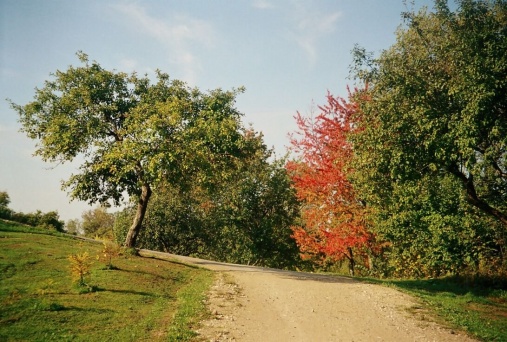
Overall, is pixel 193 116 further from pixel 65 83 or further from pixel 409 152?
pixel 409 152

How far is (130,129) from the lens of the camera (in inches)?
693

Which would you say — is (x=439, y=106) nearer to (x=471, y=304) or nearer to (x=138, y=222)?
(x=471, y=304)

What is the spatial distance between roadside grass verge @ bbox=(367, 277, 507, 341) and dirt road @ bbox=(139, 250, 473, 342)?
79 cm

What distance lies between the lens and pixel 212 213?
1367 inches

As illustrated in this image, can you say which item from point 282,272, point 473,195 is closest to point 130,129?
point 282,272

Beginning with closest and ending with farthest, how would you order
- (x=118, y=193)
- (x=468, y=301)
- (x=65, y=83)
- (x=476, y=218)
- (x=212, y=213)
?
(x=468, y=301)
(x=476, y=218)
(x=65, y=83)
(x=118, y=193)
(x=212, y=213)

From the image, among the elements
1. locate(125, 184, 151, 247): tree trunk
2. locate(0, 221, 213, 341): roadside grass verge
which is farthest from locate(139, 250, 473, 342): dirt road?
locate(125, 184, 151, 247): tree trunk

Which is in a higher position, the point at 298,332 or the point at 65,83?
the point at 65,83

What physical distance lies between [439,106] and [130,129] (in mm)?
15710

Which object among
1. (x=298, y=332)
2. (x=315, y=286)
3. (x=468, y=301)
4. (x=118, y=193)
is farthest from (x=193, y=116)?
(x=468, y=301)

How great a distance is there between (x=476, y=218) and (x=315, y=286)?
11360 mm

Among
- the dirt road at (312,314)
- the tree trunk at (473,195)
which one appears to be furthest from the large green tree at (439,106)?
the dirt road at (312,314)

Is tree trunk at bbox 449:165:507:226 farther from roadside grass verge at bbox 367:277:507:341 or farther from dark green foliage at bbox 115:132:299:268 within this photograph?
dark green foliage at bbox 115:132:299:268

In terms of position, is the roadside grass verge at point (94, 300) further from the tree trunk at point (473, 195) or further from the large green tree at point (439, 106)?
the tree trunk at point (473, 195)
